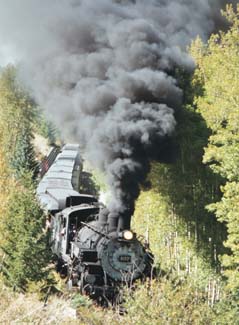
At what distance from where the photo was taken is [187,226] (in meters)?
15.1

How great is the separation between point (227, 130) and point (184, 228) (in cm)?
453

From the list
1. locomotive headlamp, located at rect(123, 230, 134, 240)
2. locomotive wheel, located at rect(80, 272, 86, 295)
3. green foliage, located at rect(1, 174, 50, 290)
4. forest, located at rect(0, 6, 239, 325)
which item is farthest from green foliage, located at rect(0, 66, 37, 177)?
locomotive headlamp, located at rect(123, 230, 134, 240)

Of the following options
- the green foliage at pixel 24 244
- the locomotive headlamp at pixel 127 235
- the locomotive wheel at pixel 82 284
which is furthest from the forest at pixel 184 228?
the locomotive headlamp at pixel 127 235

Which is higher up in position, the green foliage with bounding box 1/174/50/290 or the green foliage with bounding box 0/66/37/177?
the green foliage with bounding box 0/66/37/177

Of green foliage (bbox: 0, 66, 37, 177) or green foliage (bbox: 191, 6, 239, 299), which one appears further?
green foliage (bbox: 0, 66, 37, 177)

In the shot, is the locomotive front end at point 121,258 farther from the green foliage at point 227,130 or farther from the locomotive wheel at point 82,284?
the green foliage at point 227,130

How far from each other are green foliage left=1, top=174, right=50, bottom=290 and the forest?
0.02 metres

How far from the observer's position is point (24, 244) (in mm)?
11000

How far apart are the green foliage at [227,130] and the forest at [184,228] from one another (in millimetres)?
24

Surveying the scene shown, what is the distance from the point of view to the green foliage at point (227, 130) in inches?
429

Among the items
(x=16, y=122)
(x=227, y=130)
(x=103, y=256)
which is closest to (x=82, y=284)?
(x=103, y=256)

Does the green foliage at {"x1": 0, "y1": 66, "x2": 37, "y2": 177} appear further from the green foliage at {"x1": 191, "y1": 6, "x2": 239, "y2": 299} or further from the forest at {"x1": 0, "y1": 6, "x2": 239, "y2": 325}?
the green foliage at {"x1": 191, "y1": 6, "x2": 239, "y2": 299}

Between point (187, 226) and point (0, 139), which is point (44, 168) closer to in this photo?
point (0, 139)

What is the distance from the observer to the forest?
771cm
